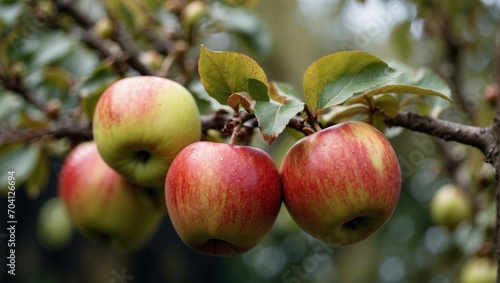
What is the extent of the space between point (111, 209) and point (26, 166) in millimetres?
308

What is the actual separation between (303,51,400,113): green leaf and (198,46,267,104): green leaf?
0.06 metres

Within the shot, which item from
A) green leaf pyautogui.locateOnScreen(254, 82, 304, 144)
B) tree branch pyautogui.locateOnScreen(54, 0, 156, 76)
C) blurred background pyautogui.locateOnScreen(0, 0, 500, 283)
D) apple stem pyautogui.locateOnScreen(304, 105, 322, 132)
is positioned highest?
green leaf pyautogui.locateOnScreen(254, 82, 304, 144)

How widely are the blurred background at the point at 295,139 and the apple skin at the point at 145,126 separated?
0.17 meters

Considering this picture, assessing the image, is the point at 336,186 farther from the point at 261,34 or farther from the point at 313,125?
the point at 261,34

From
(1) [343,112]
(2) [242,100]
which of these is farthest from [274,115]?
(1) [343,112]

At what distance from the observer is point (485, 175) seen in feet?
4.63

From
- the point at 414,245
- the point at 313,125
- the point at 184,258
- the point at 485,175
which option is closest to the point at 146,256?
the point at 184,258

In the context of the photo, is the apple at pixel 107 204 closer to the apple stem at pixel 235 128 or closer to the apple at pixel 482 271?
the apple stem at pixel 235 128

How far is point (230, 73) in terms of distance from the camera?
730 millimetres

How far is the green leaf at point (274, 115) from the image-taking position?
672 mm

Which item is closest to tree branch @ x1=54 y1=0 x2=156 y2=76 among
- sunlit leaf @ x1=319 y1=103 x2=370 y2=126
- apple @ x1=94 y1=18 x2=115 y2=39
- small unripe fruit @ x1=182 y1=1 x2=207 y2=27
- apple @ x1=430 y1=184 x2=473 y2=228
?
apple @ x1=94 y1=18 x2=115 y2=39

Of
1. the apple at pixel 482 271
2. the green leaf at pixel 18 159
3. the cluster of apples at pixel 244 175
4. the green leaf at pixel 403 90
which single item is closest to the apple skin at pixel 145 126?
the cluster of apples at pixel 244 175

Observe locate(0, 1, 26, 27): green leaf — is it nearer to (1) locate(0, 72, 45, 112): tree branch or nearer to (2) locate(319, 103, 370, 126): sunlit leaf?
(1) locate(0, 72, 45, 112): tree branch

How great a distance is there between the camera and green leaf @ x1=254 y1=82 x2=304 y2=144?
0.67 m
